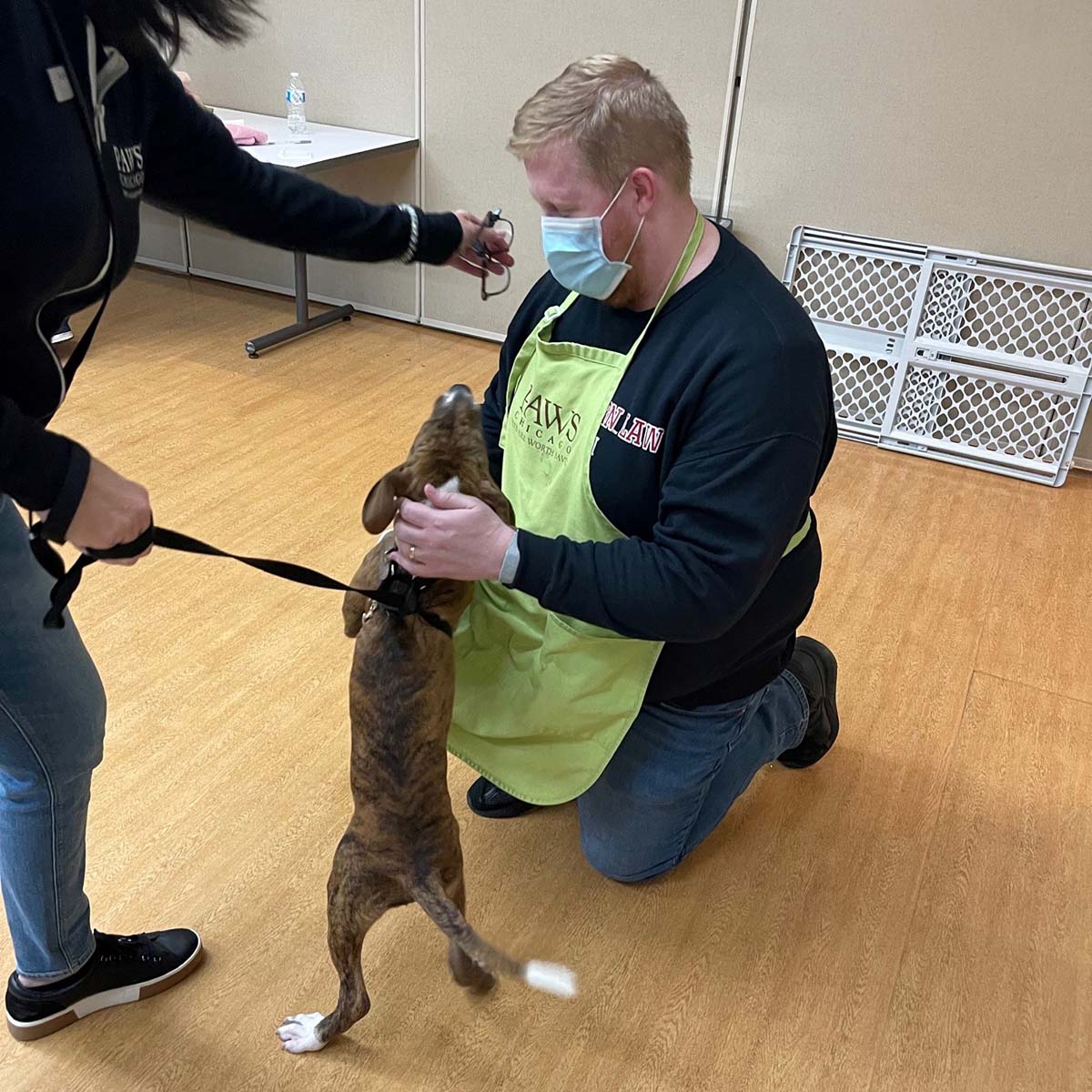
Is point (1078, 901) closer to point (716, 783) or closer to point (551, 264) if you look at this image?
point (716, 783)

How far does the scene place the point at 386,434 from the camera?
3.45m

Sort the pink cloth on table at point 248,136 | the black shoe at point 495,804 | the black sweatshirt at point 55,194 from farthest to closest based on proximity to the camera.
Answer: the pink cloth on table at point 248,136
the black shoe at point 495,804
the black sweatshirt at point 55,194

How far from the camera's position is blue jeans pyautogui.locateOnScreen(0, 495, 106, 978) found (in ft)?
3.95

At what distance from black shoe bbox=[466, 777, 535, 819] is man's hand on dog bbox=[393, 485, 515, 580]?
2.43 ft

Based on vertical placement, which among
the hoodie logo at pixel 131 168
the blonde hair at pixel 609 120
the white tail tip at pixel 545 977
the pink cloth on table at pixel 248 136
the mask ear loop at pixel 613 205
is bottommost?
the white tail tip at pixel 545 977

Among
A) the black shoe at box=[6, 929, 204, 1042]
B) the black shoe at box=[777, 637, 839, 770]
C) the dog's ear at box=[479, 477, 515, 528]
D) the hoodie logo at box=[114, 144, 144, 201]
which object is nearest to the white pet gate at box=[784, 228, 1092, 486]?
the black shoe at box=[777, 637, 839, 770]

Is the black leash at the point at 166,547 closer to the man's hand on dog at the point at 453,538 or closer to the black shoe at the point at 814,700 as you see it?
the man's hand on dog at the point at 453,538

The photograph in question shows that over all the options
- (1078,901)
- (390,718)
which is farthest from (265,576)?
(1078,901)

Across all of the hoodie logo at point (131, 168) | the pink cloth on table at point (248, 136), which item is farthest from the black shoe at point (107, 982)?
the pink cloth on table at point (248, 136)

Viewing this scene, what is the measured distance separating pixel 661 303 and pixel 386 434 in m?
→ 2.05

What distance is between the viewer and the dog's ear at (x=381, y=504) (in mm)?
A: 1459

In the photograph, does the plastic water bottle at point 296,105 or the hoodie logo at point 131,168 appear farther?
the plastic water bottle at point 296,105

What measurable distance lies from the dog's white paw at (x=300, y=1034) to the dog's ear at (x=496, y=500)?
2.68 ft

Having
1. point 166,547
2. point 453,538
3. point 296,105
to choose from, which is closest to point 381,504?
point 453,538
